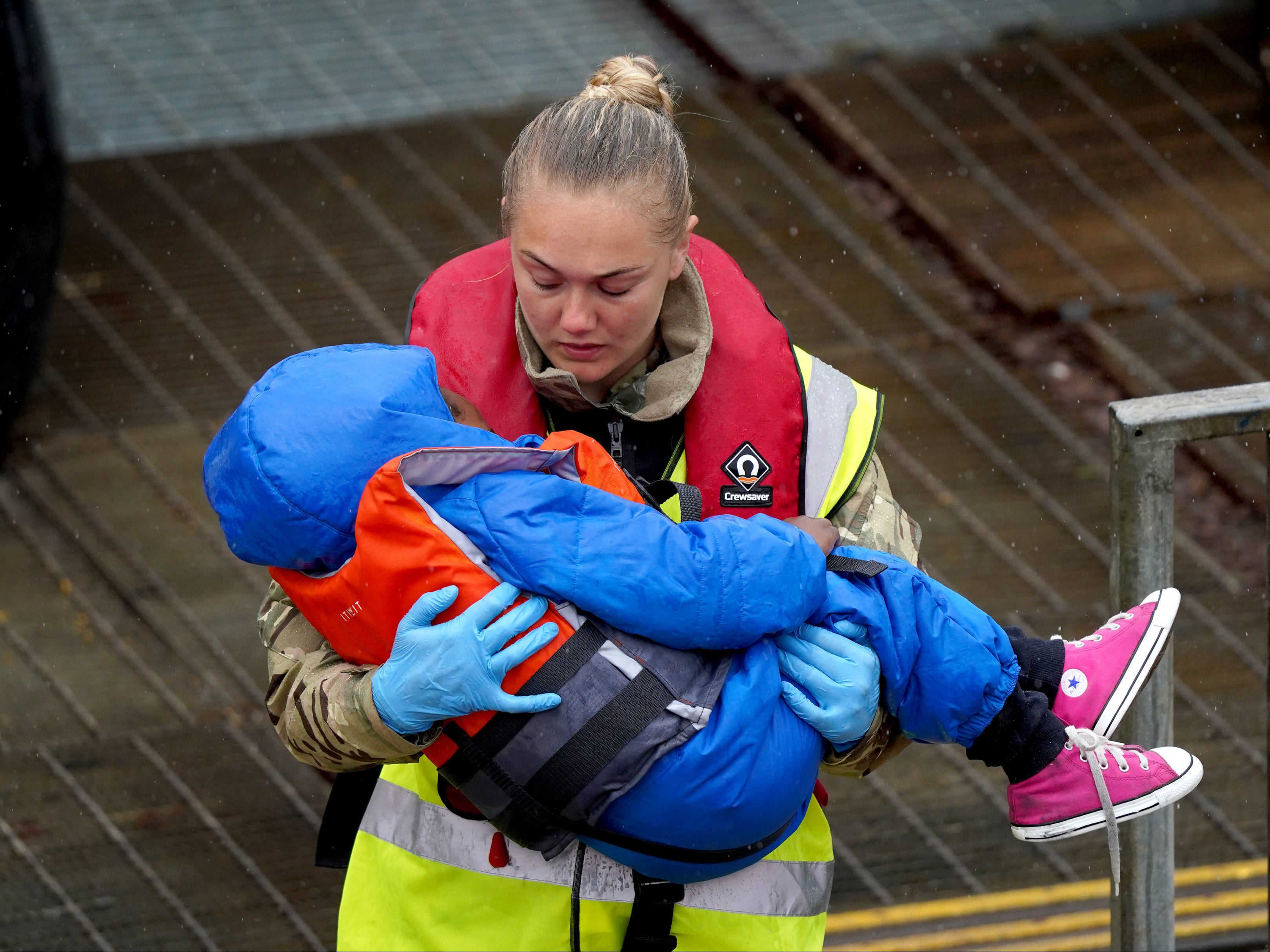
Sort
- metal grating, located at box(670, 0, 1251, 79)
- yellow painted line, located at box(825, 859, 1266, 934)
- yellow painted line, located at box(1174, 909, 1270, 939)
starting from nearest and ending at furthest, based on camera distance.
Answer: yellow painted line, located at box(1174, 909, 1270, 939), yellow painted line, located at box(825, 859, 1266, 934), metal grating, located at box(670, 0, 1251, 79)

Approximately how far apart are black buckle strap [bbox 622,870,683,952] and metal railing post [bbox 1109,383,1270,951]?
0.83m

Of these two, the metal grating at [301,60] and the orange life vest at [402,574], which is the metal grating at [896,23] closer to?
the metal grating at [301,60]

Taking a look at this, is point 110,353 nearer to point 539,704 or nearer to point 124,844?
point 124,844

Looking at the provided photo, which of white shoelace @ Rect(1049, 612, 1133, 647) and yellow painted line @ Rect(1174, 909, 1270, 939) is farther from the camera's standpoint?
yellow painted line @ Rect(1174, 909, 1270, 939)

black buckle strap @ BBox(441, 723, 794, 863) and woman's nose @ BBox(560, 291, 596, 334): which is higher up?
woman's nose @ BBox(560, 291, 596, 334)

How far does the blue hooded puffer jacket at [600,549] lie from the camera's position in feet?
5.51

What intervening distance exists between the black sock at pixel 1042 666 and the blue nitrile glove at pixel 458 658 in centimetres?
→ 76

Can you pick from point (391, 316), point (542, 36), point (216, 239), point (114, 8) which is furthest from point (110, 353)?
point (542, 36)

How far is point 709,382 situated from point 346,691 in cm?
65

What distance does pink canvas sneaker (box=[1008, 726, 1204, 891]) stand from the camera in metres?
2.02

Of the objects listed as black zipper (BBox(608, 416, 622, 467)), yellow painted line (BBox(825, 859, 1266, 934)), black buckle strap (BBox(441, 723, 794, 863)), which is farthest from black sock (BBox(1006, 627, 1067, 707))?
yellow painted line (BBox(825, 859, 1266, 934))

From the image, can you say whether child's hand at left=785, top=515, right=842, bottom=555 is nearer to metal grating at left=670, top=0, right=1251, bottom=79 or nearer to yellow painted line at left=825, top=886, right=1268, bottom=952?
yellow painted line at left=825, top=886, right=1268, bottom=952

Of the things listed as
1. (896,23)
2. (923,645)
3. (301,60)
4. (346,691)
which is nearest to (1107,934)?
(923,645)

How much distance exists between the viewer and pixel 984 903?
3605 mm
